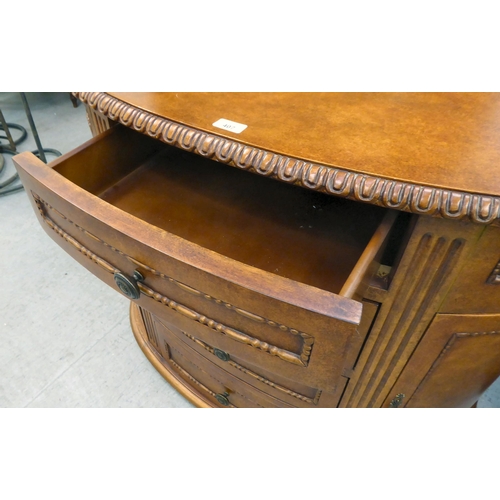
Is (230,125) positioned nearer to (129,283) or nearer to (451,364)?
(129,283)

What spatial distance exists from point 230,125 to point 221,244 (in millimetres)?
153

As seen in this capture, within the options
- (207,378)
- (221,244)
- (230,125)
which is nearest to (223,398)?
(207,378)

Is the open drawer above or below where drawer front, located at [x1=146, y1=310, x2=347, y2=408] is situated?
above

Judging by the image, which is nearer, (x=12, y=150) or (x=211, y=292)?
(x=211, y=292)

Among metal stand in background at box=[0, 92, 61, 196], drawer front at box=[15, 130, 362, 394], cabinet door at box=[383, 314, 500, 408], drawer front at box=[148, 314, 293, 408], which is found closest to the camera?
drawer front at box=[15, 130, 362, 394]

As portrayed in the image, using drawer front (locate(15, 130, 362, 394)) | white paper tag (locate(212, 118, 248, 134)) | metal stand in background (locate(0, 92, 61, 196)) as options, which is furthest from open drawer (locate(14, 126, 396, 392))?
metal stand in background (locate(0, 92, 61, 196))

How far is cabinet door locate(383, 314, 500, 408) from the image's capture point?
442mm

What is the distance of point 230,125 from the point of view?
0.38 meters

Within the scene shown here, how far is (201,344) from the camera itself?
0.57 meters

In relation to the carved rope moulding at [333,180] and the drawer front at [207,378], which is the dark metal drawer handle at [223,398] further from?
the carved rope moulding at [333,180]

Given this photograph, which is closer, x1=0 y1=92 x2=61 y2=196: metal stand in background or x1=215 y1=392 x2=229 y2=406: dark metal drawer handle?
x1=215 y1=392 x2=229 y2=406: dark metal drawer handle

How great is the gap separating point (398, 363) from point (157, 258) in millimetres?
345

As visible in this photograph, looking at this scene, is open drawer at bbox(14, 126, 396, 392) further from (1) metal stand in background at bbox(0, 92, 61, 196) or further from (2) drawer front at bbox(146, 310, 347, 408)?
(1) metal stand in background at bbox(0, 92, 61, 196)

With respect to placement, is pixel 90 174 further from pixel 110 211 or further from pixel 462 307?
pixel 462 307
